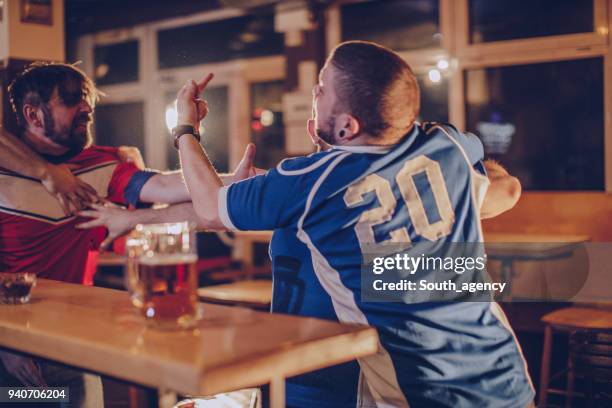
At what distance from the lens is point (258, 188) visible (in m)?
1.47

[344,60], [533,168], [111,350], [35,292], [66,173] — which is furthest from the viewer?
[533,168]

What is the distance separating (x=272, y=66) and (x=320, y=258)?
18.8ft

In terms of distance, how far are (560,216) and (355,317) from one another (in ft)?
14.2

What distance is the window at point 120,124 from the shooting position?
27.4 ft

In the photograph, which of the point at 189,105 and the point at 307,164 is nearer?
the point at 307,164

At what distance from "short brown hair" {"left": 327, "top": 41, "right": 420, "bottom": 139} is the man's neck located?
113 centimetres

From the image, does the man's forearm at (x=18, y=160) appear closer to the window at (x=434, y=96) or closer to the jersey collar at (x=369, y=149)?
the jersey collar at (x=369, y=149)

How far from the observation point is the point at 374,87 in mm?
1461

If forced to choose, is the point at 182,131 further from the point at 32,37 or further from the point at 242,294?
the point at 242,294

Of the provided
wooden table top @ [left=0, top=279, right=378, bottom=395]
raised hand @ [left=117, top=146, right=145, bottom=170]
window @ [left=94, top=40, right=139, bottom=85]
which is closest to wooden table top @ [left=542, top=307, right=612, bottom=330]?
raised hand @ [left=117, top=146, right=145, bottom=170]

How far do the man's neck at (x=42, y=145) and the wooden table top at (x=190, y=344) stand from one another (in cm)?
91

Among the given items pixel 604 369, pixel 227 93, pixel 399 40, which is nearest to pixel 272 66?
pixel 227 93

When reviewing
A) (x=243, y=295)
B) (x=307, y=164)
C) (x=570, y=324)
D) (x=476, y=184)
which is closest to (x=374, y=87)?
(x=307, y=164)

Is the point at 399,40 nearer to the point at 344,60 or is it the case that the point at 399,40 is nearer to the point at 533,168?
the point at 533,168
